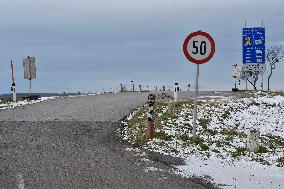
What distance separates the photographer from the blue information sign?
3291cm

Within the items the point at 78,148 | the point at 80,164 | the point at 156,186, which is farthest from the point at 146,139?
the point at 156,186

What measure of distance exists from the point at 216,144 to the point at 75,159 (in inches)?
187

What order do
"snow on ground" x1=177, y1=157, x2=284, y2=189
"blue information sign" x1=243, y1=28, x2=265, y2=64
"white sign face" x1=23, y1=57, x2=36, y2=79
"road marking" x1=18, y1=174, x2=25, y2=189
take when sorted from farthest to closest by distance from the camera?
"blue information sign" x1=243, y1=28, x2=265, y2=64, "white sign face" x1=23, y1=57, x2=36, y2=79, "snow on ground" x1=177, y1=157, x2=284, y2=189, "road marking" x1=18, y1=174, x2=25, y2=189

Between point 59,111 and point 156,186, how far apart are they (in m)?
13.2

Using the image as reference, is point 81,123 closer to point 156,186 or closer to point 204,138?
point 204,138

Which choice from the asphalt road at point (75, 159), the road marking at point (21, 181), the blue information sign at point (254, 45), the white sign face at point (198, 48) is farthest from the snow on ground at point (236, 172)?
the blue information sign at point (254, 45)

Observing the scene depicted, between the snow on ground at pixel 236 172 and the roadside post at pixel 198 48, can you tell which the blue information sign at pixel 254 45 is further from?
the snow on ground at pixel 236 172

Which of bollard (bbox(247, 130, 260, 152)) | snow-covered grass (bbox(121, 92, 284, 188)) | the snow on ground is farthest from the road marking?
bollard (bbox(247, 130, 260, 152))

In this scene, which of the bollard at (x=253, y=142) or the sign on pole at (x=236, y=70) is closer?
the bollard at (x=253, y=142)

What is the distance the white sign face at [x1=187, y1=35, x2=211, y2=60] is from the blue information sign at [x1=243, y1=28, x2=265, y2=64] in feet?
66.5

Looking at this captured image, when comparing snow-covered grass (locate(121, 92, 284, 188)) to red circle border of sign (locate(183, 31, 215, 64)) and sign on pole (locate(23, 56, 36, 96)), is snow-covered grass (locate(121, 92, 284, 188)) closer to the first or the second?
red circle border of sign (locate(183, 31, 215, 64))

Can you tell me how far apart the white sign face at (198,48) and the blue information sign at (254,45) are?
2026 cm

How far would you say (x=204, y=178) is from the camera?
949 centimetres

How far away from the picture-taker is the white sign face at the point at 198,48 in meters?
13.3
